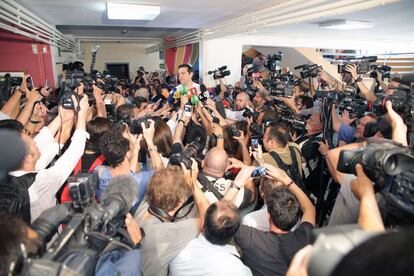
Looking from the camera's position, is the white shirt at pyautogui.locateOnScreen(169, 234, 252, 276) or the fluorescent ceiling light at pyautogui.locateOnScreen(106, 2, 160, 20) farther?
the fluorescent ceiling light at pyautogui.locateOnScreen(106, 2, 160, 20)

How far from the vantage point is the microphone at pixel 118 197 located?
0.83 metres

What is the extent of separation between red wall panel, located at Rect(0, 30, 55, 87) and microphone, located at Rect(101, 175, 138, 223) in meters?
4.44

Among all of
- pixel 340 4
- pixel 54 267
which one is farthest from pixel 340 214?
pixel 340 4

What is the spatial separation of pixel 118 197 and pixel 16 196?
0.74m

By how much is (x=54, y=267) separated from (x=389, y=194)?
1.01 metres

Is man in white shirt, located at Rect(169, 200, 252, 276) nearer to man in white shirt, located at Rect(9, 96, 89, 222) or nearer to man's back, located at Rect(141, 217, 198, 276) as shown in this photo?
man's back, located at Rect(141, 217, 198, 276)

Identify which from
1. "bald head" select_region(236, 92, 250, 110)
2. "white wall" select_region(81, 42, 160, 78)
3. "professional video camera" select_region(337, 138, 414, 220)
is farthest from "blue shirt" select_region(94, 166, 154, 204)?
"white wall" select_region(81, 42, 160, 78)

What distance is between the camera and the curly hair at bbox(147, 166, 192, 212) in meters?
1.37

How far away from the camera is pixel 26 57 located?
15.5 feet

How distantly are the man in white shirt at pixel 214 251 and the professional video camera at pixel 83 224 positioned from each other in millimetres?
412

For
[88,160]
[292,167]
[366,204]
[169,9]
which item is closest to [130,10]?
[169,9]

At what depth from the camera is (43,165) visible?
1.85 meters

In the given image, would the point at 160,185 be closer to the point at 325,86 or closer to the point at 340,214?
the point at 340,214

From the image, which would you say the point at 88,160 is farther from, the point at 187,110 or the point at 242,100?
the point at 242,100
